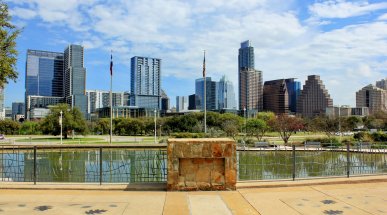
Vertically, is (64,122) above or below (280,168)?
above

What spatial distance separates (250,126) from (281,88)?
401 feet

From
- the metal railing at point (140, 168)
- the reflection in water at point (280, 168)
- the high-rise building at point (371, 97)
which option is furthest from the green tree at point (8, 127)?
the high-rise building at point (371, 97)

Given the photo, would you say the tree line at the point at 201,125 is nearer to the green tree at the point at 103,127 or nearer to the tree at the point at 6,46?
the green tree at the point at 103,127

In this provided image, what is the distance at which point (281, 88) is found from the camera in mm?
191375

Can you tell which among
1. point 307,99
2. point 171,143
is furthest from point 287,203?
point 307,99

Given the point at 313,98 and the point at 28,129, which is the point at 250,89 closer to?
the point at 313,98

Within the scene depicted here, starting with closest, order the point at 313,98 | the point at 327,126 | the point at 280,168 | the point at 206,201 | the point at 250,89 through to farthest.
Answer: the point at 206,201 → the point at 280,168 → the point at 327,126 → the point at 313,98 → the point at 250,89

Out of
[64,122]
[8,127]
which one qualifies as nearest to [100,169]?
[64,122]

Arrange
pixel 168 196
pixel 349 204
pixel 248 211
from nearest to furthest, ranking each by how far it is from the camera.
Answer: pixel 248 211 < pixel 349 204 < pixel 168 196

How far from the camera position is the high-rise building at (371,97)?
6663 inches

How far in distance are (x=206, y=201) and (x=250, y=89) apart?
183 meters

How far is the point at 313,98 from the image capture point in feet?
568

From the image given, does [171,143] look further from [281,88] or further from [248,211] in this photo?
[281,88]

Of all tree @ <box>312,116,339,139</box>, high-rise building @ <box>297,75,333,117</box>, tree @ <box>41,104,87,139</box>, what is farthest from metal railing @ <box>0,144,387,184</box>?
high-rise building @ <box>297,75,333,117</box>
